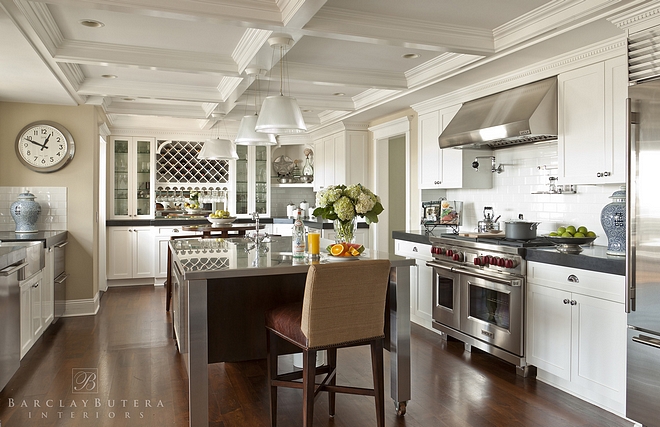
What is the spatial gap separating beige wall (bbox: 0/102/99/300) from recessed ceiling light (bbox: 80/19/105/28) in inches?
88.7

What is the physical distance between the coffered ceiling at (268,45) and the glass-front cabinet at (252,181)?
269 centimetres

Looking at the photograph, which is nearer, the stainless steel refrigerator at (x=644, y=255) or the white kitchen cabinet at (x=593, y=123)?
the stainless steel refrigerator at (x=644, y=255)

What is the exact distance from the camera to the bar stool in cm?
244

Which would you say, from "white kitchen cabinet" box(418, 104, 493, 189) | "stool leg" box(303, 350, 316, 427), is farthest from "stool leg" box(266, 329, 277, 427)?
"white kitchen cabinet" box(418, 104, 493, 189)

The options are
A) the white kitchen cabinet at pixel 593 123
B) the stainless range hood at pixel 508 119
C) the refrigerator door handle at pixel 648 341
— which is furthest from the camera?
the stainless range hood at pixel 508 119

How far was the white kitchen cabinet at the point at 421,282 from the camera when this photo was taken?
15.6ft

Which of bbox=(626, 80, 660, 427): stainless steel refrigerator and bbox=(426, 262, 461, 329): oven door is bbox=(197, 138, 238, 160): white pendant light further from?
bbox=(626, 80, 660, 427): stainless steel refrigerator

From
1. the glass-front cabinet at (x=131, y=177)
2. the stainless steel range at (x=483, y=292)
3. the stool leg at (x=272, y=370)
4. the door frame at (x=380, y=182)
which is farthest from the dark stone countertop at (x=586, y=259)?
the glass-front cabinet at (x=131, y=177)

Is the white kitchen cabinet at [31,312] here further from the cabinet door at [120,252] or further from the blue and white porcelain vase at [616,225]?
the blue and white porcelain vase at [616,225]

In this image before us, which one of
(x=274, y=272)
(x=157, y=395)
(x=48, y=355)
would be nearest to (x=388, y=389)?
(x=274, y=272)

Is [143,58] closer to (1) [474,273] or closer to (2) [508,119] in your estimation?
(2) [508,119]

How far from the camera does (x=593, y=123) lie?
3.46 metres

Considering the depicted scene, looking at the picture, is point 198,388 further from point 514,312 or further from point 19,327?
point 514,312

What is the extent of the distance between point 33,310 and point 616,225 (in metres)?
4.34
